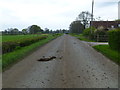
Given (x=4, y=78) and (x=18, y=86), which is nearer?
(x=18, y=86)

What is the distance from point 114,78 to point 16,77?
399cm

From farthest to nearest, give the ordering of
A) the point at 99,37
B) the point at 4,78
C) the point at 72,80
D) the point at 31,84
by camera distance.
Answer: the point at 99,37 < the point at 4,78 < the point at 72,80 < the point at 31,84

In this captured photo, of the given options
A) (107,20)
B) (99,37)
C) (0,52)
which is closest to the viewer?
(0,52)

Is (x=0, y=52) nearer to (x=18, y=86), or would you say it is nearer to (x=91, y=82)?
(x=18, y=86)

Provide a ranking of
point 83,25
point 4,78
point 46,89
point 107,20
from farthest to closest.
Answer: point 83,25 < point 107,20 < point 4,78 < point 46,89

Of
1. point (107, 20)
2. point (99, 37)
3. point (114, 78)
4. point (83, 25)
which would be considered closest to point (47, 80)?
point (114, 78)

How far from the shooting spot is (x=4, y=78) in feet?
19.9

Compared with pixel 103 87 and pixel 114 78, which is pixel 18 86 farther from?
pixel 114 78

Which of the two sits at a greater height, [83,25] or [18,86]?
[83,25]

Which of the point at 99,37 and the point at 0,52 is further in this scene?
the point at 99,37

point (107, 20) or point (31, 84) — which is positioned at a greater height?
point (107, 20)

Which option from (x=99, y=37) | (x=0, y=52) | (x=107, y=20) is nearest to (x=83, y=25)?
(x=107, y=20)

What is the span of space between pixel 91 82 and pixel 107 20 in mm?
64702

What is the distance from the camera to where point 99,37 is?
30.6m
